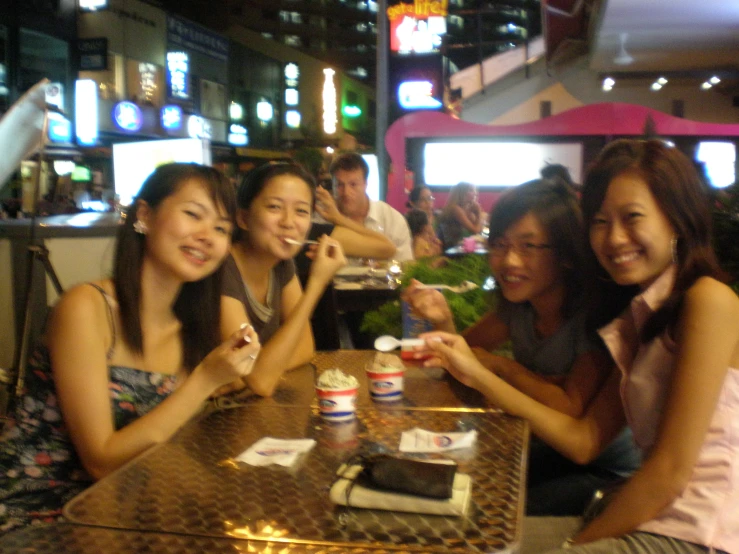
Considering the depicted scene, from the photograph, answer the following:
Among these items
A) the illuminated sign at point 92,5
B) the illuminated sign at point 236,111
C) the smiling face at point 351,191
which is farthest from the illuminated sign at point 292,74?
the smiling face at point 351,191

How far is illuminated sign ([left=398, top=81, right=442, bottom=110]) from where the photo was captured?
10.7 meters

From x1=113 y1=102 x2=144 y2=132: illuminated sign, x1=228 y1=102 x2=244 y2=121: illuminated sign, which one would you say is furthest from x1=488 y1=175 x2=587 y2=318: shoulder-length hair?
x1=228 y1=102 x2=244 y2=121: illuminated sign

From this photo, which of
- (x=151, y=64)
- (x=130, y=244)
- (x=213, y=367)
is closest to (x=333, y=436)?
(x=213, y=367)

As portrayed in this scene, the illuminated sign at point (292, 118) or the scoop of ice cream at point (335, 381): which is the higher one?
the illuminated sign at point (292, 118)

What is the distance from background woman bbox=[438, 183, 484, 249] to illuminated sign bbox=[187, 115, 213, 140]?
13.6 m

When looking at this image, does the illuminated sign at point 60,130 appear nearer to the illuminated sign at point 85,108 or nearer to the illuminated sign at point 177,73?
the illuminated sign at point 85,108

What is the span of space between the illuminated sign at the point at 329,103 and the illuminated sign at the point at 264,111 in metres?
3.25

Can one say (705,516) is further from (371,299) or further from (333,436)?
(371,299)

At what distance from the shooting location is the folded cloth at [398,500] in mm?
1320

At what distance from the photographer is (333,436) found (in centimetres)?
183

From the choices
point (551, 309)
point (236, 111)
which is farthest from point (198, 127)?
point (551, 309)

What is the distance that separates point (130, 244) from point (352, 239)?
7.75 ft

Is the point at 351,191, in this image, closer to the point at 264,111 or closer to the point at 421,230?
the point at 421,230

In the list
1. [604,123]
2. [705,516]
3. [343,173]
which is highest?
[604,123]
